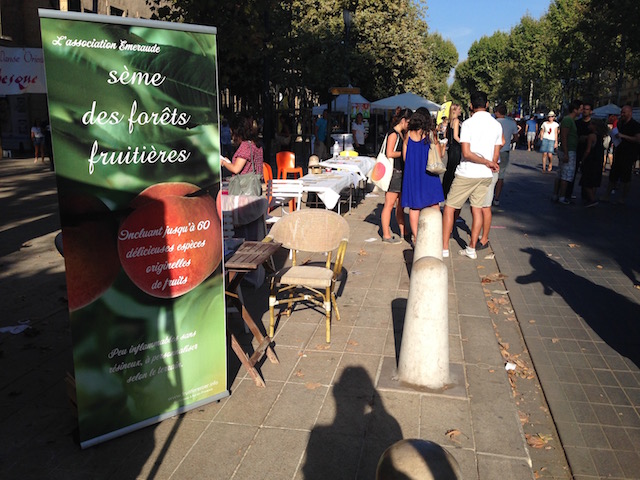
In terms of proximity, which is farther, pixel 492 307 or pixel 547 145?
pixel 547 145

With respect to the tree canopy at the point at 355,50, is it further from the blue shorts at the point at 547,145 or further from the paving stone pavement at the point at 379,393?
the paving stone pavement at the point at 379,393

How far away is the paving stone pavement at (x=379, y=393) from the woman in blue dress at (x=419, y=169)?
37.8 inches

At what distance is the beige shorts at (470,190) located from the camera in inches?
298

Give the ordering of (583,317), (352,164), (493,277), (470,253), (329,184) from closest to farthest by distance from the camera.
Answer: (583,317)
(493,277)
(470,253)
(329,184)
(352,164)

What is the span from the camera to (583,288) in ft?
22.1

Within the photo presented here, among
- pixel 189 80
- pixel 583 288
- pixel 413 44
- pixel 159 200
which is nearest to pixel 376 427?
Answer: pixel 159 200

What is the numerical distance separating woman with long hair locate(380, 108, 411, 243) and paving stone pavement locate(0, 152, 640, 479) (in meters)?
1.45

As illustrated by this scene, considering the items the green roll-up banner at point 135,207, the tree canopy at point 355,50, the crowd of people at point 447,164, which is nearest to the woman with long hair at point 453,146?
the crowd of people at point 447,164

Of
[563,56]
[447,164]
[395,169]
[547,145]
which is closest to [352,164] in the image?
[395,169]

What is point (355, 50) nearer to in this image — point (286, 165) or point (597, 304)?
point (286, 165)

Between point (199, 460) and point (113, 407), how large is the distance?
61cm

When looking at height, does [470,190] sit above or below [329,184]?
above

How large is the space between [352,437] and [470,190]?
4.76 m

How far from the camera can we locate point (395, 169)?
887 cm
